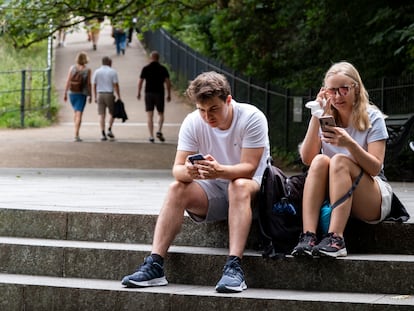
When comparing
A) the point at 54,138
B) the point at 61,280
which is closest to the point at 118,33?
the point at 54,138

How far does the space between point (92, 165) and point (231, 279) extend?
10.6 m

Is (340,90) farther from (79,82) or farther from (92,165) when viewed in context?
(79,82)

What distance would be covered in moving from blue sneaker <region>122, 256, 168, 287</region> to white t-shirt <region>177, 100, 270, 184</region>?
88 cm

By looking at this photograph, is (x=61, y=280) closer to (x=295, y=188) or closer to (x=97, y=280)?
(x=97, y=280)

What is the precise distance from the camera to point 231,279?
21.6ft

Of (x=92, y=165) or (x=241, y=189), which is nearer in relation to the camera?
(x=241, y=189)

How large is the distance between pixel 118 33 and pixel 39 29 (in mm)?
18752

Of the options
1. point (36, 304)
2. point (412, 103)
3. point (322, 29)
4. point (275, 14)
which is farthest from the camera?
point (275, 14)

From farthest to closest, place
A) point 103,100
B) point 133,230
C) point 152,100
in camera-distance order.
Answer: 1. point 152,100
2. point 103,100
3. point 133,230

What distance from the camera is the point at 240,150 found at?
23.6ft

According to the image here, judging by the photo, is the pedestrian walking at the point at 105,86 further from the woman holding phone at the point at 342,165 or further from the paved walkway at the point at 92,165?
the woman holding phone at the point at 342,165

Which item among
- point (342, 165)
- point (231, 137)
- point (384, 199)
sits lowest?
point (384, 199)

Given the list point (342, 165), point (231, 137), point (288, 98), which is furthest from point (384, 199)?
point (288, 98)

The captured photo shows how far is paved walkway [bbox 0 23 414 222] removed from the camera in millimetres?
9023
